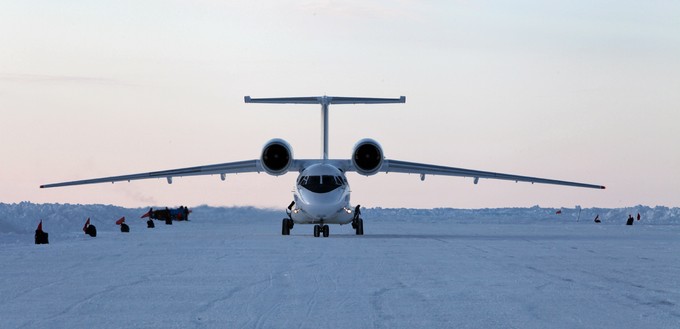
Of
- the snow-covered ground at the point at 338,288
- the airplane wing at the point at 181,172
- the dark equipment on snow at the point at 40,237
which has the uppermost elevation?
the airplane wing at the point at 181,172

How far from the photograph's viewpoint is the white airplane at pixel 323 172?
3108cm

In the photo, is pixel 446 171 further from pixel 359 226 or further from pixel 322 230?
pixel 322 230

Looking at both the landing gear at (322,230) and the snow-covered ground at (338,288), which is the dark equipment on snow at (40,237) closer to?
the snow-covered ground at (338,288)

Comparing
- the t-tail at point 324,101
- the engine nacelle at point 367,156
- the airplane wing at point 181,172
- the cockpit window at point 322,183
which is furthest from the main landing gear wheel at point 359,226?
the t-tail at point 324,101

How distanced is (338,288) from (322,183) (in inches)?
724

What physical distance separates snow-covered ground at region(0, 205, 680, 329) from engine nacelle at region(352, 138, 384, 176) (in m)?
10.8

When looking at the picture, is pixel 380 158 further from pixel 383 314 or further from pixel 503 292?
pixel 383 314

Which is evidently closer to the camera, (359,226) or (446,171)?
(359,226)

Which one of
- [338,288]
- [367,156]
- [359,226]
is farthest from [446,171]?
[338,288]

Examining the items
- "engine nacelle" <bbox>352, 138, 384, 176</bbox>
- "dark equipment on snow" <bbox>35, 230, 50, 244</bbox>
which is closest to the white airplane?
"engine nacelle" <bbox>352, 138, 384, 176</bbox>

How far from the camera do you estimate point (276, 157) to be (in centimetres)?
3347

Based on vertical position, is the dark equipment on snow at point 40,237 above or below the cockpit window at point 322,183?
below

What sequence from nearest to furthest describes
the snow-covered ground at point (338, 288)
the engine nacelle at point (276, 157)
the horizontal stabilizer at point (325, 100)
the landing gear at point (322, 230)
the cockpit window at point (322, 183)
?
the snow-covered ground at point (338, 288), the landing gear at point (322, 230), the cockpit window at point (322, 183), the engine nacelle at point (276, 157), the horizontal stabilizer at point (325, 100)

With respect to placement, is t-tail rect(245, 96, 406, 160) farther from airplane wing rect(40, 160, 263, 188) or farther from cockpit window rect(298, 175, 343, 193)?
cockpit window rect(298, 175, 343, 193)
